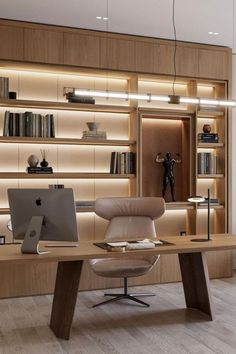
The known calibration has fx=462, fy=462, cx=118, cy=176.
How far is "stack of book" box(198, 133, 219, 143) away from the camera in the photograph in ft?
19.6

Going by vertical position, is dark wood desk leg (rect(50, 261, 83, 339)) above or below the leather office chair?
below

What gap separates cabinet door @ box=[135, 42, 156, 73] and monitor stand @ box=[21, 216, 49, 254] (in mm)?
2797

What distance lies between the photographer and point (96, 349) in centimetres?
346

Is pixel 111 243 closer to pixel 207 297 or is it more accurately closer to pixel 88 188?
pixel 207 297

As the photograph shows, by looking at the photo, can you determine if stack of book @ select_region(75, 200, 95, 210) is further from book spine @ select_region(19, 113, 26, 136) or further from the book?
book spine @ select_region(19, 113, 26, 136)

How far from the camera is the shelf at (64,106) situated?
201 inches

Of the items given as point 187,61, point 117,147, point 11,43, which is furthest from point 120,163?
point 11,43

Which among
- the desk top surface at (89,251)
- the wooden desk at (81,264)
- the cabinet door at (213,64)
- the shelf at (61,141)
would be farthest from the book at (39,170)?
the cabinet door at (213,64)

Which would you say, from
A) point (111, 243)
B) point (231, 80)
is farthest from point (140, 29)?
point (111, 243)

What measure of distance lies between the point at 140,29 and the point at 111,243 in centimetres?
279

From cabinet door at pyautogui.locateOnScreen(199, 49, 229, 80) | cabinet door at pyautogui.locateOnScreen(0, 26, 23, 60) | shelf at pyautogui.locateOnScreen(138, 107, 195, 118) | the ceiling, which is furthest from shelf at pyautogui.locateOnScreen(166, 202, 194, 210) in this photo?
cabinet door at pyautogui.locateOnScreen(0, 26, 23, 60)

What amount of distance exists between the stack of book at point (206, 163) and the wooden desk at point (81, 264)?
6.00 ft

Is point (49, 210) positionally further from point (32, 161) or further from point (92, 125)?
point (92, 125)

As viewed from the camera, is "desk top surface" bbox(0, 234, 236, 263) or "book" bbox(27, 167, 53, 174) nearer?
"desk top surface" bbox(0, 234, 236, 263)
